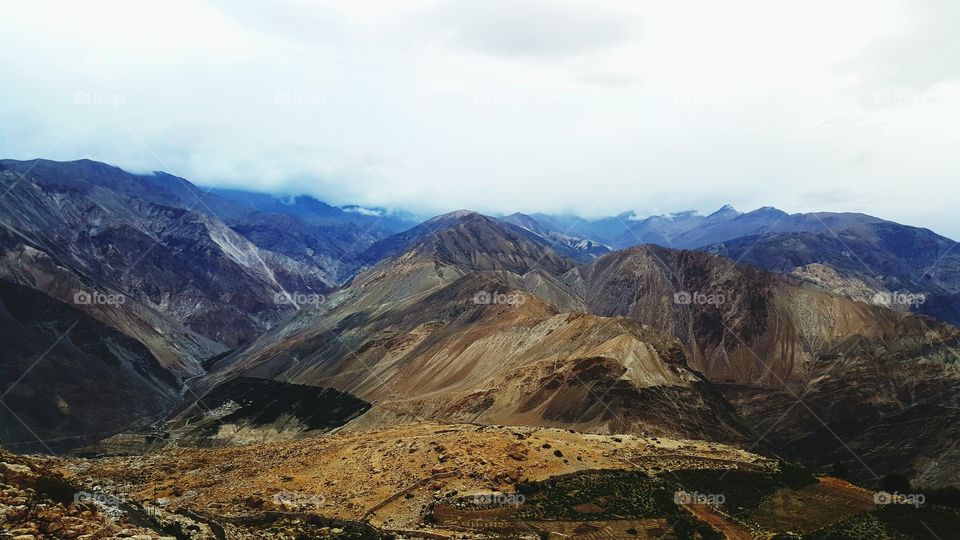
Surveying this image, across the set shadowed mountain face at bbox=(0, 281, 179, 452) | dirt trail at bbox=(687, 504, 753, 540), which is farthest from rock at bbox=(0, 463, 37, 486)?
shadowed mountain face at bbox=(0, 281, 179, 452)

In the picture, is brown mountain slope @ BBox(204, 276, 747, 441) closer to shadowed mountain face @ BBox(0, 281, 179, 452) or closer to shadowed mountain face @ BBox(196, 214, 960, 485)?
shadowed mountain face @ BBox(196, 214, 960, 485)

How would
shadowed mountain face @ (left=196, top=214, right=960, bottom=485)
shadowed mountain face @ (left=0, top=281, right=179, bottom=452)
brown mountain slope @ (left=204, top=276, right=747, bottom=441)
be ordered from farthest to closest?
shadowed mountain face @ (left=0, top=281, right=179, bottom=452) → shadowed mountain face @ (left=196, top=214, right=960, bottom=485) → brown mountain slope @ (left=204, top=276, right=747, bottom=441)

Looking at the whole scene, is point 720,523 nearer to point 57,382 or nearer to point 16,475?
point 16,475

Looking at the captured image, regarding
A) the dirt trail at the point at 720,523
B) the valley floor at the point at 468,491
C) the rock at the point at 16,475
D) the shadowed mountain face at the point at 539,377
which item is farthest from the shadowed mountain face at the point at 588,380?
the rock at the point at 16,475

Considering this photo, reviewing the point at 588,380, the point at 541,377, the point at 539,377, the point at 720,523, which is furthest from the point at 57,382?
the point at 720,523

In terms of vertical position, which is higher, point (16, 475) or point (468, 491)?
point (16, 475)

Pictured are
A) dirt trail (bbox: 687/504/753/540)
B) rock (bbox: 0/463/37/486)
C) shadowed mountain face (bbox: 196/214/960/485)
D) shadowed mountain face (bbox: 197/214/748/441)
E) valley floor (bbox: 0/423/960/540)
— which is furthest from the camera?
shadowed mountain face (bbox: 196/214/960/485)

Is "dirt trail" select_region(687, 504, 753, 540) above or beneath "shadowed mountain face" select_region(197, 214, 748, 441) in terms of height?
above

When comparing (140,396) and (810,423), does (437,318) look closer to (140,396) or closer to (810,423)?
(140,396)

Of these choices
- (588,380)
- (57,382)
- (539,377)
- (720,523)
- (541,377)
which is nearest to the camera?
(720,523)
